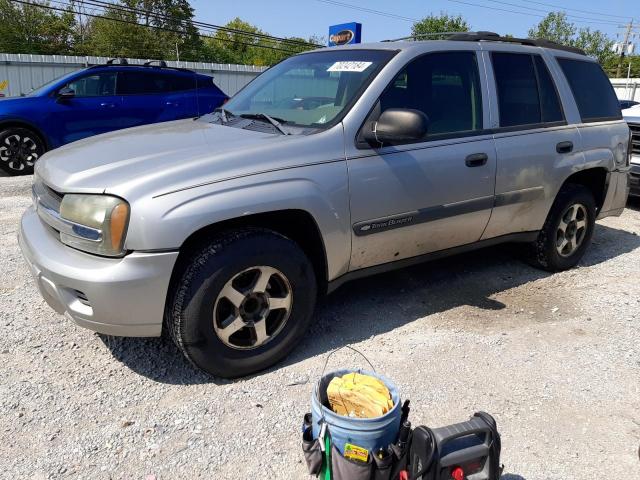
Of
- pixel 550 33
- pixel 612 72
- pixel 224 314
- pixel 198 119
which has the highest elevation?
pixel 550 33

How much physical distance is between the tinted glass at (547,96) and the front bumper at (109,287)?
9.99 feet

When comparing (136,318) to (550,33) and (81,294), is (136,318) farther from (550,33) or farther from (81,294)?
(550,33)

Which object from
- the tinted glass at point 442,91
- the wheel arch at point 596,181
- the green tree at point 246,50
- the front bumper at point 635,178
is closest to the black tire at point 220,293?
the tinted glass at point 442,91

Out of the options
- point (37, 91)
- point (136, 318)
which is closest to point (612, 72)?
point (37, 91)

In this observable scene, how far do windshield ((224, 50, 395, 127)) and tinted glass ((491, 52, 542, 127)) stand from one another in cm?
94

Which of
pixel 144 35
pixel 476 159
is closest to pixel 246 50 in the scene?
pixel 144 35

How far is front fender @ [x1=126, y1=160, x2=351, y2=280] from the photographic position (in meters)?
2.45

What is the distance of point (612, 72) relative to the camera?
56812 mm

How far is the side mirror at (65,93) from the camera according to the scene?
8234 millimetres

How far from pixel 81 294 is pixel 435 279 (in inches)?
108

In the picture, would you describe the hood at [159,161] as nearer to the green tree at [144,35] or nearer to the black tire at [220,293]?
the black tire at [220,293]

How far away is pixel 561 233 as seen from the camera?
447 cm

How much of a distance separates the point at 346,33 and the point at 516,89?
1002cm

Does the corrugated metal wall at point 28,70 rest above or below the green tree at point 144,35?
below
